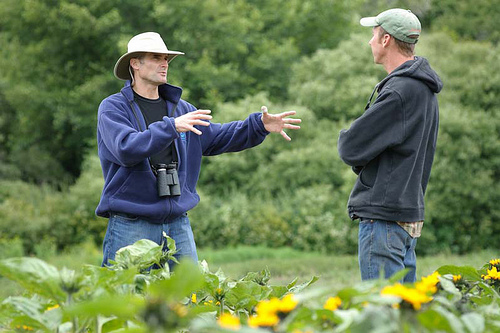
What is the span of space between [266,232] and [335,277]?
12.1 ft

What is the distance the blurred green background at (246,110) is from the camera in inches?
455

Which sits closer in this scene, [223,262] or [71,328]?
[71,328]

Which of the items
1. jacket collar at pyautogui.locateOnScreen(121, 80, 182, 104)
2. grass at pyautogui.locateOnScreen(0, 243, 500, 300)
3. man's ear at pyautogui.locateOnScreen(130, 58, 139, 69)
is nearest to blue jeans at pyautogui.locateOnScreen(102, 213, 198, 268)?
jacket collar at pyautogui.locateOnScreen(121, 80, 182, 104)

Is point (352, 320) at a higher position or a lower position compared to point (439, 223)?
higher

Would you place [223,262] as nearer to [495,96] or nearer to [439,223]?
[439,223]

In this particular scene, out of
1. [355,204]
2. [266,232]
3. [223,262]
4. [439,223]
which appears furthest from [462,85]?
[355,204]

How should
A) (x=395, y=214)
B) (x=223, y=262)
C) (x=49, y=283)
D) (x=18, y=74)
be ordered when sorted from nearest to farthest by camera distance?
(x=49, y=283) < (x=395, y=214) < (x=223, y=262) < (x=18, y=74)

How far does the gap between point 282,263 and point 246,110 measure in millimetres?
5435

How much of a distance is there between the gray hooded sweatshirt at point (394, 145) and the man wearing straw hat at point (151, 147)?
690 mm

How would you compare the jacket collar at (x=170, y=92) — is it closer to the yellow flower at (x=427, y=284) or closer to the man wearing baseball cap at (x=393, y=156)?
the man wearing baseball cap at (x=393, y=156)

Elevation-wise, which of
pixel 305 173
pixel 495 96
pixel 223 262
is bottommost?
pixel 223 262

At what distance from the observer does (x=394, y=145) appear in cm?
327

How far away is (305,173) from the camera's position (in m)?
12.9

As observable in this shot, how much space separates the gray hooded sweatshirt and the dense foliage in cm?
67
